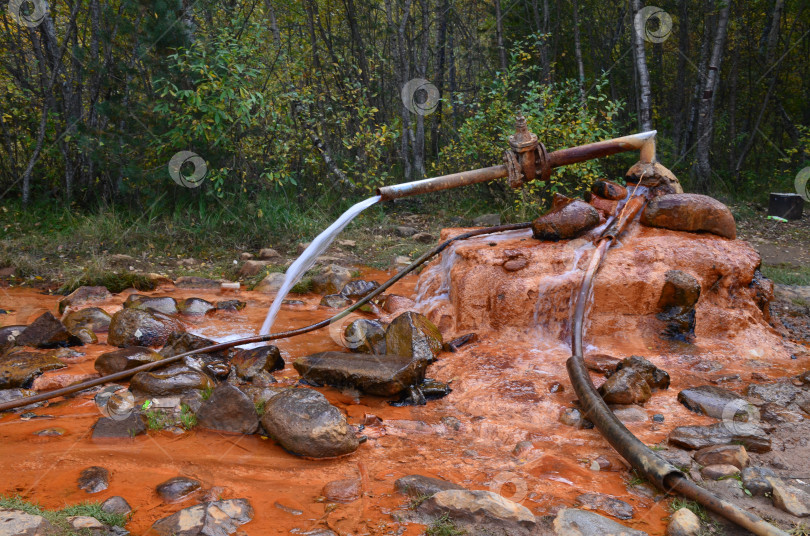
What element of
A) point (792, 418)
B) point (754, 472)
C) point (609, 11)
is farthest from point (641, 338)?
point (609, 11)

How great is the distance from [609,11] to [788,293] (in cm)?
1018

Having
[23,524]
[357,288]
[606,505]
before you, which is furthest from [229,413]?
[357,288]

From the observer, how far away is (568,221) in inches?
200

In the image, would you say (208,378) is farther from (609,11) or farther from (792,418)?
(609,11)

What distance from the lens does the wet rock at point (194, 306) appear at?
5750 millimetres

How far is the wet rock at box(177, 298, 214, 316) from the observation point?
18.9 ft

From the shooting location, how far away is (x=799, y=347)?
4.69 metres

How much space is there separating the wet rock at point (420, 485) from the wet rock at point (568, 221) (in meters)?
2.91

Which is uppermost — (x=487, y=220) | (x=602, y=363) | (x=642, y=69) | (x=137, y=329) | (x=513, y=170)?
(x=642, y=69)

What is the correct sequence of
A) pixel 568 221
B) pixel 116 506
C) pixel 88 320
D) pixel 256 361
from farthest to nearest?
pixel 88 320 → pixel 568 221 → pixel 256 361 → pixel 116 506

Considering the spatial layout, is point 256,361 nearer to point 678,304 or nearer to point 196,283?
Result: point 196,283

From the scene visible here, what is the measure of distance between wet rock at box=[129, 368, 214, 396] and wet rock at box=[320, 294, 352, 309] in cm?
239

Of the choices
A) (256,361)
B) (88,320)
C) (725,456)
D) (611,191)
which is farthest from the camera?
(611,191)

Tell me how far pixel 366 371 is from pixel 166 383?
1265 millimetres
